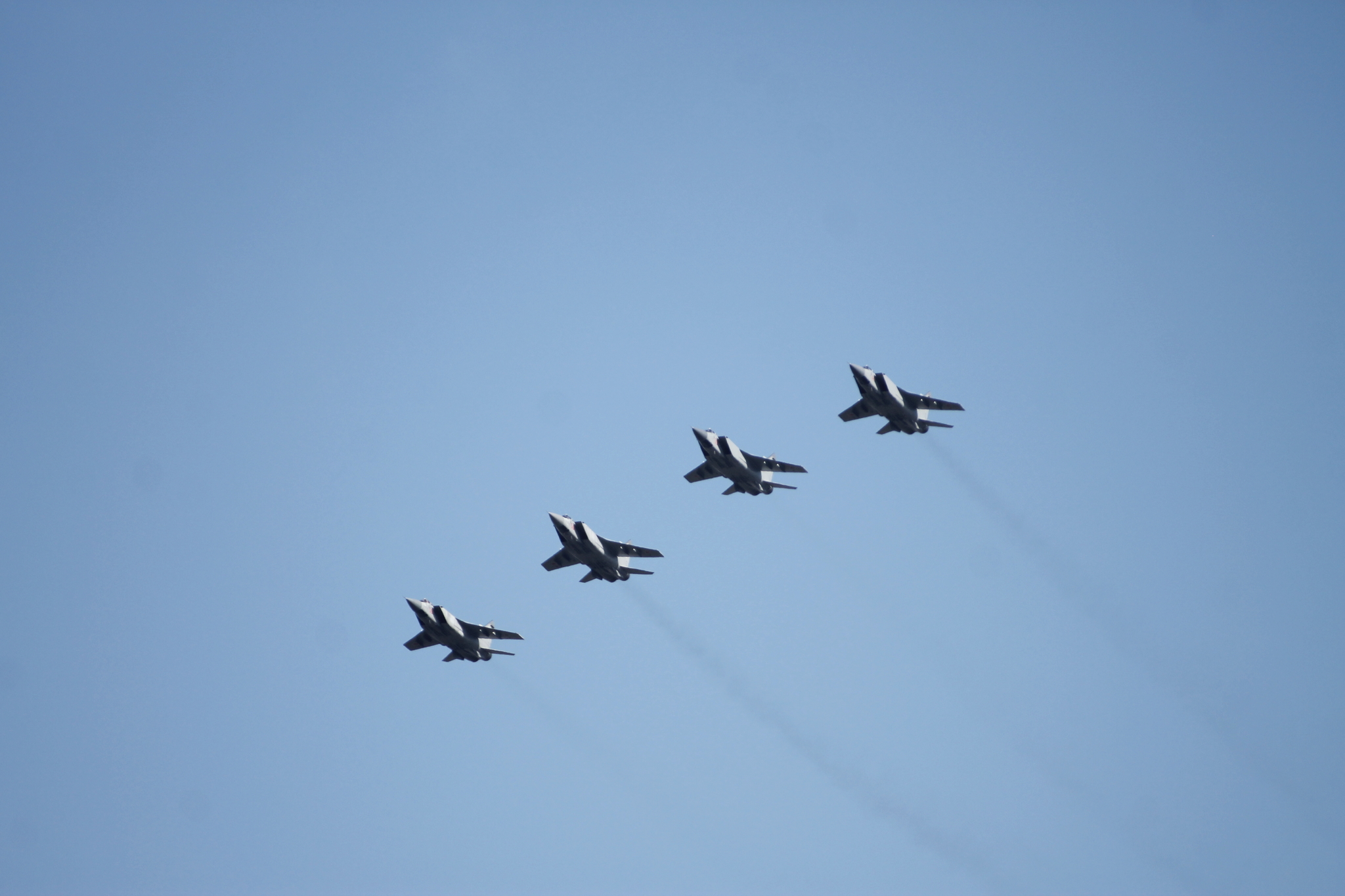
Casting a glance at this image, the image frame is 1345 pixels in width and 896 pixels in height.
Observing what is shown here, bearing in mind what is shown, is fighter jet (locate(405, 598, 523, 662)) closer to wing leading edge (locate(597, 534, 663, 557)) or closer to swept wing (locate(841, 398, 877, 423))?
wing leading edge (locate(597, 534, 663, 557))

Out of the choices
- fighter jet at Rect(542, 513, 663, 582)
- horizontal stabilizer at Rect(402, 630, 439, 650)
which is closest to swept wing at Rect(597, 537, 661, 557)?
fighter jet at Rect(542, 513, 663, 582)

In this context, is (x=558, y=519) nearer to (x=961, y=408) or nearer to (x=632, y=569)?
(x=632, y=569)

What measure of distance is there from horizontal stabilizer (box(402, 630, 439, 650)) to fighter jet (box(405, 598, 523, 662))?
0.06 m

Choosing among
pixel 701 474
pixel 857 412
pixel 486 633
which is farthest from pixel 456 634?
pixel 857 412

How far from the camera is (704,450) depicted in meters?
78.6

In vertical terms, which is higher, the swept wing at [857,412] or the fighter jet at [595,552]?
the swept wing at [857,412]

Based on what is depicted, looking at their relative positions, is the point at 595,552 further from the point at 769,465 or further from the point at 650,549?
the point at 769,465

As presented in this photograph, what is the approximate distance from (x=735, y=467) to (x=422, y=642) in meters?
24.2

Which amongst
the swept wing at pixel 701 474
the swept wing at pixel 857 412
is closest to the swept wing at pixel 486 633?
the swept wing at pixel 701 474

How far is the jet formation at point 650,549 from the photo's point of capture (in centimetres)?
7756

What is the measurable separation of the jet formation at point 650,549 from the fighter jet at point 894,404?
0.04 meters

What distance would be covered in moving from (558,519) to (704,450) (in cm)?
1050

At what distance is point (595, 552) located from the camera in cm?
7725

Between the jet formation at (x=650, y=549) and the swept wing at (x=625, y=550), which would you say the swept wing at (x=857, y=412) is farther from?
the swept wing at (x=625, y=550)
